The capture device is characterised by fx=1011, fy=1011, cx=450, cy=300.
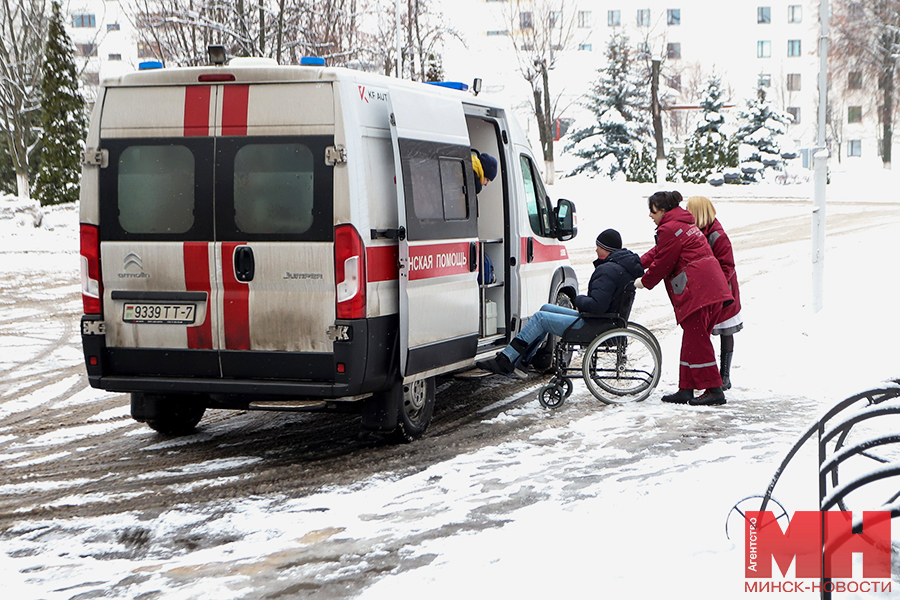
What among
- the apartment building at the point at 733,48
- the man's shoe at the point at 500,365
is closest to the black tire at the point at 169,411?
the man's shoe at the point at 500,365

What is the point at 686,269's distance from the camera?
27.3 feet

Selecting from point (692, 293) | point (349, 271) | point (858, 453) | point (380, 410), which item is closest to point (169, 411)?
point (380, 410)

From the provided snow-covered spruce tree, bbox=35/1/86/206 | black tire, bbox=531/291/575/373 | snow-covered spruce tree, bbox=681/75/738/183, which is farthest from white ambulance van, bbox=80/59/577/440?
snow-covered spruce tree, bbox=681/75/738/183

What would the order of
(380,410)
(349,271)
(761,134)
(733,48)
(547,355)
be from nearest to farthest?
(349,271) → (380,410) → (547,355) → (761,134) → (733,48)

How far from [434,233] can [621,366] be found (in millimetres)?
2293

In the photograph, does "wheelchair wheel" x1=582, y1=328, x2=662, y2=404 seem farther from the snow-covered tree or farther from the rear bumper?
the snow-covered tree

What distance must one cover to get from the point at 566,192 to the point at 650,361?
1237 inches

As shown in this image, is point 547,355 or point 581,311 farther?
point 547,355

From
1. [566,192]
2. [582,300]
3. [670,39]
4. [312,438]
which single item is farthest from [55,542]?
[670,39]

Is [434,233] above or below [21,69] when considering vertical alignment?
below

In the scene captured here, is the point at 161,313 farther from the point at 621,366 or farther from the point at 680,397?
the point at 680,397

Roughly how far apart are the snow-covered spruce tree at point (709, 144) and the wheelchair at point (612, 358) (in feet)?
139

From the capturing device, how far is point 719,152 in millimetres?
50000

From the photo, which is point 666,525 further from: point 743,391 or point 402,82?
point 743,391
